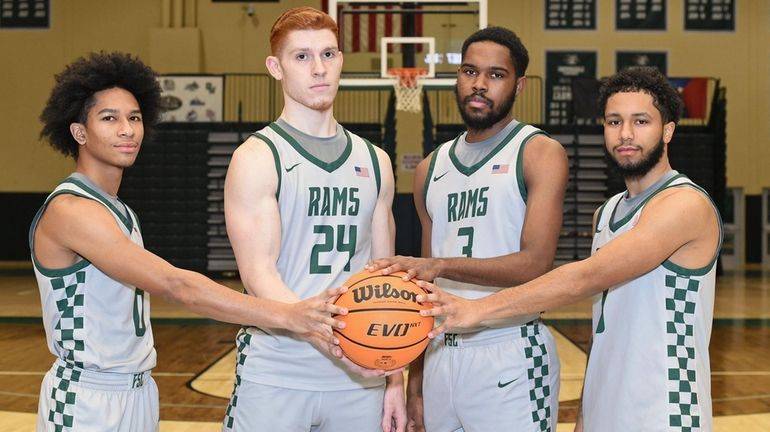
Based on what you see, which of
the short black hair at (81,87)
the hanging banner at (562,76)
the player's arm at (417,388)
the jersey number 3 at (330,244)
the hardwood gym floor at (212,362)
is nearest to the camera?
the jersey number 3 at (330,244)

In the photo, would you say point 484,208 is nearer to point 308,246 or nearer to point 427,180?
point 427,180

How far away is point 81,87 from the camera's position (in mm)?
2941

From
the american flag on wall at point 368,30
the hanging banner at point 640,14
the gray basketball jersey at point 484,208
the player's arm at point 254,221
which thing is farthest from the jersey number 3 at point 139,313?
the hanging banner at point 640,14

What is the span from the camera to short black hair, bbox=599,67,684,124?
297 centimetres

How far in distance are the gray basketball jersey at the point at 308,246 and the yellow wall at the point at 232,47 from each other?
15094 mm

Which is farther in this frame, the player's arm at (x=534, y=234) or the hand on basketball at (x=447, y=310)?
the player's arm at (x=534, y=234)

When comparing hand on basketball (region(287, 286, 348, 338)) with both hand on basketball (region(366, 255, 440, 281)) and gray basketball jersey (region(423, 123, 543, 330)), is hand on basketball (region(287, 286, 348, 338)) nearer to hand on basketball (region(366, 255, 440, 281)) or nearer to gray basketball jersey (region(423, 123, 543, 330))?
hand on basketball (region(366, 255, 440, 281))

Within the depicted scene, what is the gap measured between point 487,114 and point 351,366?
3.72ft

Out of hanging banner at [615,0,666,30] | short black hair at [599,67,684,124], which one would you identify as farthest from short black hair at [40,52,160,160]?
hanging banner at [615,0,666,30]

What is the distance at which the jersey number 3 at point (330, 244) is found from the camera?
2.83 metres

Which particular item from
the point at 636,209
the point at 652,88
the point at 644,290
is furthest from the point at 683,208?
the point at 652,88

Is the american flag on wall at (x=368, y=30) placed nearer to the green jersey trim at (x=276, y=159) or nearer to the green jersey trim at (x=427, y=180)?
the green jersey trim at (x=427, y=180)

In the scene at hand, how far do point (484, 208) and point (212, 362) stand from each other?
16.3 feet

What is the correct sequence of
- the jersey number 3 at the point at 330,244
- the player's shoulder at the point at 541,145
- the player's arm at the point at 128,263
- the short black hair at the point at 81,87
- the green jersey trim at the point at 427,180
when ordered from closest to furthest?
the player's arm at the point at 128,263
the jersey number 3 at the point at 330,244
the short black hair at the point at 81,87
the player's shoulder at the point at 541,145
the green jersey trim at the point at 427,180
